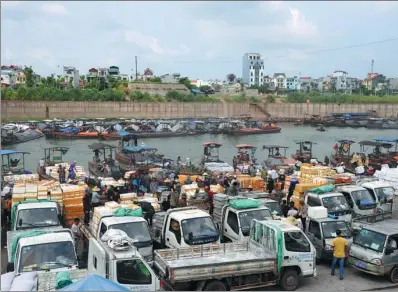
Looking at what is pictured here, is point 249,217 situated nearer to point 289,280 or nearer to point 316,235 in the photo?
point 316,235

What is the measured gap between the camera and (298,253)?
334 inches

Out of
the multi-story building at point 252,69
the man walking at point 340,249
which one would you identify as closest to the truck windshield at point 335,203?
the man walking at point 340,249

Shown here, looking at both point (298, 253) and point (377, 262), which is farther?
point (377, 262)

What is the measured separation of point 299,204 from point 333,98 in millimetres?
80485

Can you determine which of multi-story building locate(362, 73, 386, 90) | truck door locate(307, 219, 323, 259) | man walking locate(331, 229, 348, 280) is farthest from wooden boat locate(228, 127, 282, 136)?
multi-story building locate(362, 73, 386, 90)

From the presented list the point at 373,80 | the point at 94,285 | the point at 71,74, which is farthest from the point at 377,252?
the point at 373,80

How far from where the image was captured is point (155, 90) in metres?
93.1

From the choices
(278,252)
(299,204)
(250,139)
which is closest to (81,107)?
(250,139)

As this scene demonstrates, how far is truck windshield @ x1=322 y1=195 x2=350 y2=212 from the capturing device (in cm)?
1150

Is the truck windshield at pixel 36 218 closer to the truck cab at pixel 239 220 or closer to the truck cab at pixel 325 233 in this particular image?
the truck cab at pixel 239 220

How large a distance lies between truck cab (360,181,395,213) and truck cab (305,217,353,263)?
3.32m

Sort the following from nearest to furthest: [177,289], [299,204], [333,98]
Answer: [177,289], [299,204], [333,98]

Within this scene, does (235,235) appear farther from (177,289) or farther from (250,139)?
(250,139)

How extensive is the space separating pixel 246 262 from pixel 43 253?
11.0 feet
